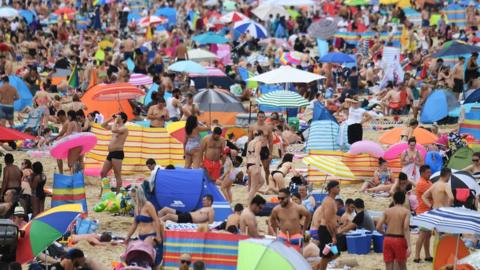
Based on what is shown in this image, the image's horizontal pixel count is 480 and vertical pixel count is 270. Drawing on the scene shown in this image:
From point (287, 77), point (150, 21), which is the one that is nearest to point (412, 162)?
point (287, 77)

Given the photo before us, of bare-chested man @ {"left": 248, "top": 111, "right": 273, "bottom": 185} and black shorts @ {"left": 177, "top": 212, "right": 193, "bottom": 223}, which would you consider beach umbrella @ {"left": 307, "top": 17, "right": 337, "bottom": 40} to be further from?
black shorts @ {"left": 177, "top": 212, "right": 193, "bottom": 223}

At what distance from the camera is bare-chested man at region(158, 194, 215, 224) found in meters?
12.2

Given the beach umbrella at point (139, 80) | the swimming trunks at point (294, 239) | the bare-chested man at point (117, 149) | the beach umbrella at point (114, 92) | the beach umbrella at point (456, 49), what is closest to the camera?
the swimming trunks at point (294, 239)

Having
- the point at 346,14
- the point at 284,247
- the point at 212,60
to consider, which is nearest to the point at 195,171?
the point at 284,247

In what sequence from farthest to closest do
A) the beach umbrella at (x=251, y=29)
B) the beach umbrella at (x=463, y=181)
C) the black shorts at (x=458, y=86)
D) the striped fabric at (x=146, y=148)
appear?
the beach umbrella at (x=251, y=29) → the black shorts at (x=458, y=86) → the striped fabric at (x=146, y=148) → the beach umbrella at (x=463, y=181)

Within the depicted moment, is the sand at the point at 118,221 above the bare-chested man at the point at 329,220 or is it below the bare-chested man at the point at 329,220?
below

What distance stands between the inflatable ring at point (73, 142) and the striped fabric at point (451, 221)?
4913 mm

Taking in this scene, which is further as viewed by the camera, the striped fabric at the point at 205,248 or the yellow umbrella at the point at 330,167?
the yellow umbrella at the point at 330,167

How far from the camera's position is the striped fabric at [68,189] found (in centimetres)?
1338

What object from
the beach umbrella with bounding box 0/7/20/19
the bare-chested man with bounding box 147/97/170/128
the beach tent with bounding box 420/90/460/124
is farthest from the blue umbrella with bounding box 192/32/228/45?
the bare-chested man with bounding box 147/97/170/128

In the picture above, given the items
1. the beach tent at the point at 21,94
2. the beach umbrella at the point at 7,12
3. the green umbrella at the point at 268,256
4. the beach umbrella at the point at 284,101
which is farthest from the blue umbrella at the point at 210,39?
the green umbrella at the point at 268,256

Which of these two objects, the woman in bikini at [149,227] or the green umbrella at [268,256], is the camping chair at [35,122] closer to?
the woman in bikini at [149,227]

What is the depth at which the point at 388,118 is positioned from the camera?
70.6 ft

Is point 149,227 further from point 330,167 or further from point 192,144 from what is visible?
point 192,144
